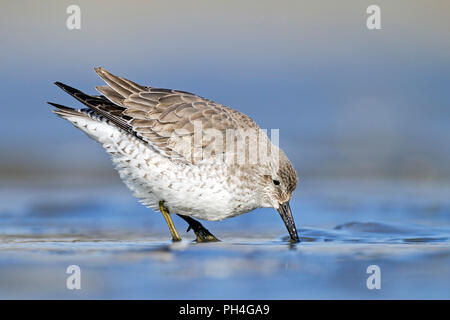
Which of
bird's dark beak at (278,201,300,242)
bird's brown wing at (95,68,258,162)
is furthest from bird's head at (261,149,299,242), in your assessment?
bird's brown wing at (95,68,258,162)

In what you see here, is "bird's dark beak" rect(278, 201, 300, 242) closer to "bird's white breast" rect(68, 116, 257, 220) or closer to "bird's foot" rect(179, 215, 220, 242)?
"bird's white breast" rect(68, 116, 257, 220)

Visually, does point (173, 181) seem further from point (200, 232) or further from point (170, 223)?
point (200, 232)

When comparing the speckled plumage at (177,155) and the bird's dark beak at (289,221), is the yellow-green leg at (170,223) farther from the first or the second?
the bird's dark beak at (289,221)

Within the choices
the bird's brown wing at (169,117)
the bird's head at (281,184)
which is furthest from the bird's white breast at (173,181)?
the bird's head at (281,184)

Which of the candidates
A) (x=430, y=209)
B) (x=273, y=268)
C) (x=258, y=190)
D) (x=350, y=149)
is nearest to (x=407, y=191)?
(x=430, y=209)

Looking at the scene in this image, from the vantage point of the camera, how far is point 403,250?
816 centimetres

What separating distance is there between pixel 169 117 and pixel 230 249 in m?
1.93

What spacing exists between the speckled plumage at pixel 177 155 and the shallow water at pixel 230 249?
1.79 ft

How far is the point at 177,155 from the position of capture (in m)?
8.77

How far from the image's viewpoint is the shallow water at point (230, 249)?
6.80 metres

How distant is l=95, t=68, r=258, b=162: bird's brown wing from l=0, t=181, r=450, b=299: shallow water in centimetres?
119

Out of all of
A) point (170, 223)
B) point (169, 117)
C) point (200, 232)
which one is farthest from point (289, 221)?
point (169, 117)

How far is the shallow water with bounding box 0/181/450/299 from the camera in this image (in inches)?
268

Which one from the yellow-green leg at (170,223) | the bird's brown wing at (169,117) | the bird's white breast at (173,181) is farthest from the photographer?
the yellow-green leg at (170,223)
